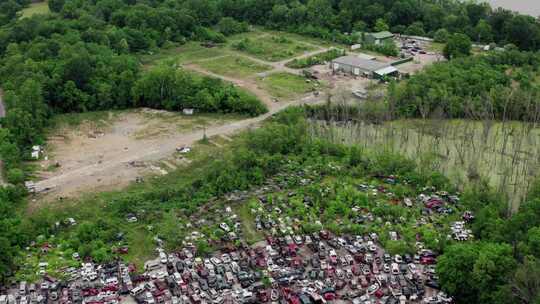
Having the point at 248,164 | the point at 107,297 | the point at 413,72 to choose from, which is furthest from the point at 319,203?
the point at 413,72

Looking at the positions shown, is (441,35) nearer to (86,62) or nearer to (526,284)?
(86,62)

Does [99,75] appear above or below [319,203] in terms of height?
above

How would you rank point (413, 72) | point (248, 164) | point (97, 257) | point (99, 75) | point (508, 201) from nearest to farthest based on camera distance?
point (97, 257) → point (508, 201) → point (248, 164) → point (99, 75) → point (413, 72)

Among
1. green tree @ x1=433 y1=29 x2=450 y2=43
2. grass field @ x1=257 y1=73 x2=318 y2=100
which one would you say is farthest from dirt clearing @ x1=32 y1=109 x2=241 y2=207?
green tree @ x1=433 y1=29 x2=450 y2=43

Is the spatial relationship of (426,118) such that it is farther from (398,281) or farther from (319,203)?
(398,281)

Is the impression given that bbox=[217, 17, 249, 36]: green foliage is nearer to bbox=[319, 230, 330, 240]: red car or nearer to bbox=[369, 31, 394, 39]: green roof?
bbox=[369, 31, 394, 39]: green roof

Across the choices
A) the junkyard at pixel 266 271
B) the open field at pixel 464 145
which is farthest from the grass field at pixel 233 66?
the junkyard at pixel 266 271

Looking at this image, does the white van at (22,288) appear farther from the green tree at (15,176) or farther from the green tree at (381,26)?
the green tree at (381,26)
